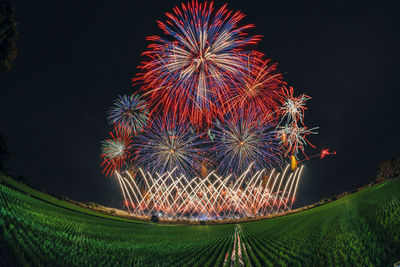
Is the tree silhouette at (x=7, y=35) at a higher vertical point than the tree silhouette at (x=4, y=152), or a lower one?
higher

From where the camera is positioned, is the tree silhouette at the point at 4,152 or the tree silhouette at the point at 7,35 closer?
the tree silhouette at the point at 7,35

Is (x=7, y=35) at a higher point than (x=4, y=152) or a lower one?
higher

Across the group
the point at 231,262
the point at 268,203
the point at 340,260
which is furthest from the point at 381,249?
the point at 268,203

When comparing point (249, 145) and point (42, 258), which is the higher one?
point (249, 145)

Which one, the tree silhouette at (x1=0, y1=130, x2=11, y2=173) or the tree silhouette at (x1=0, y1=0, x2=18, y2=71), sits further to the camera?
the tree silhouette at (x1=0, y1=130, x2=11, y2=173)

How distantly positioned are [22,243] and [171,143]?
34659 millimetres

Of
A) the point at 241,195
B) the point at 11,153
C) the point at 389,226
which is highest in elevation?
the point at 241,195

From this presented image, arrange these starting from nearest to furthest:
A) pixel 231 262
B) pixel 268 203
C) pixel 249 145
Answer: pixel 231 262, pixel 249 145, pixel 268 203

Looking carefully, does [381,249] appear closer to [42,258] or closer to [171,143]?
[42,258]

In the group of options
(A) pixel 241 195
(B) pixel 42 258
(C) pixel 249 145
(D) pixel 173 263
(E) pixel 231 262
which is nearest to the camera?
(B) pixel 42 258

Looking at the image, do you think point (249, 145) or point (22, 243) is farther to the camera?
point (249, 145)

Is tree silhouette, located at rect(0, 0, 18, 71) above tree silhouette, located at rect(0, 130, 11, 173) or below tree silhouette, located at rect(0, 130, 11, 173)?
above

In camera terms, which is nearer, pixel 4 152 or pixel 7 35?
pixel 7 35

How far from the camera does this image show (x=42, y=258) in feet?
14.6
